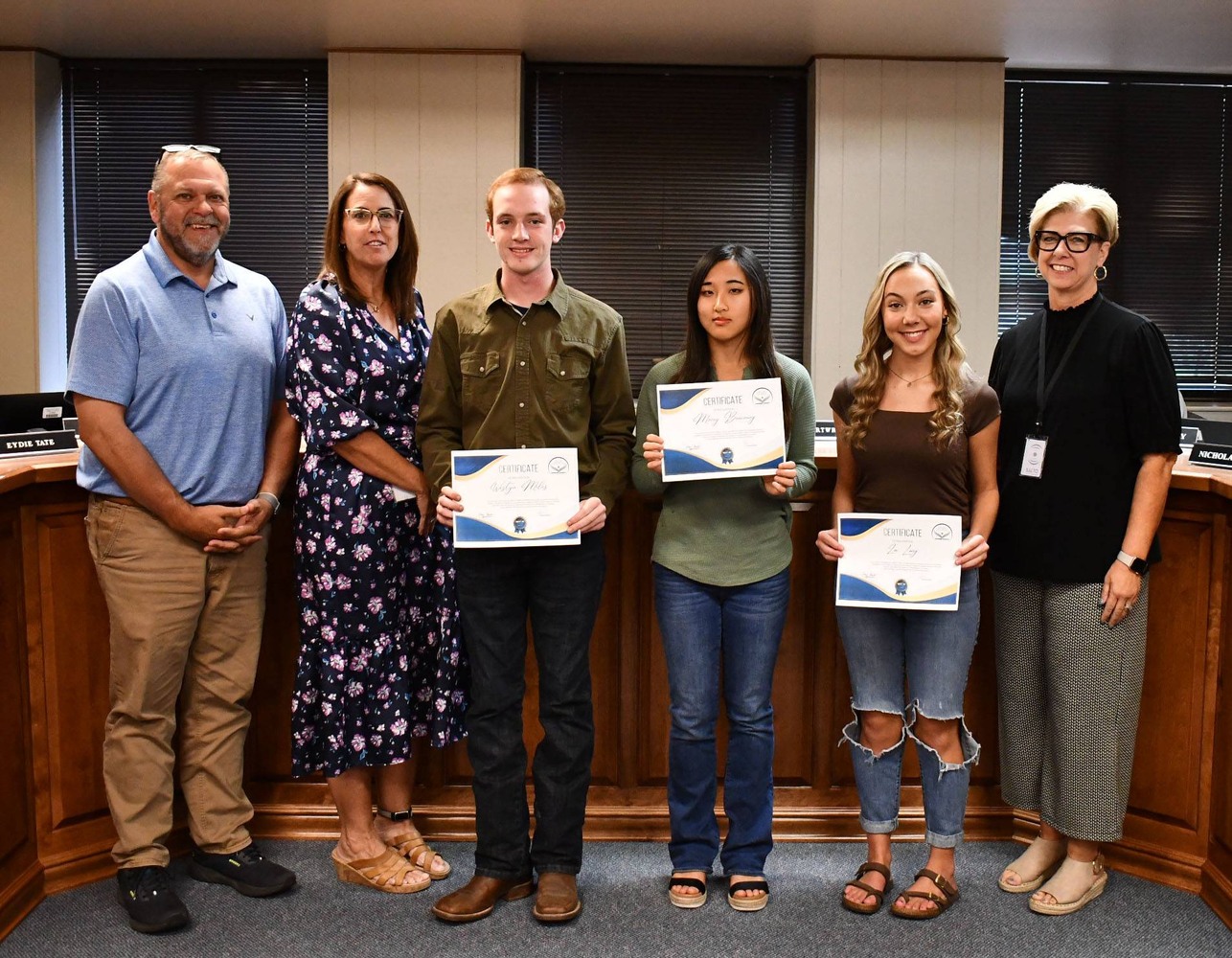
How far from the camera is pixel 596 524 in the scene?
2.07 meters

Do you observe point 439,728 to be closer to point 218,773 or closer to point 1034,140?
point 218,773

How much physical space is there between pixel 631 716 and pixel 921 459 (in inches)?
40.9

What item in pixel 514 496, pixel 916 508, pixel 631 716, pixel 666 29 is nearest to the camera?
pixel 514 496

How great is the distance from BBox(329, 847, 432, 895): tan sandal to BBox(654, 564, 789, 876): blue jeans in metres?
0.64

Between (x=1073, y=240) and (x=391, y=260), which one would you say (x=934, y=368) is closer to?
(x=1073, y=240)

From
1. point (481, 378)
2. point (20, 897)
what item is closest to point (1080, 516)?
point (481, 378)

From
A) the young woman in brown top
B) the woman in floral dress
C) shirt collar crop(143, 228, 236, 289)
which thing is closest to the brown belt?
the woman in floral dress

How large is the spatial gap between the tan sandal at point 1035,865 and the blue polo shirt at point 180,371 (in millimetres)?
1979

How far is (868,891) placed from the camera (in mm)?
2252

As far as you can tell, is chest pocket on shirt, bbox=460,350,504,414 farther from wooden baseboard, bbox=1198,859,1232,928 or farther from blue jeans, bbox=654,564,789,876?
wooden baseboard, bbox=1198,859,1232,928

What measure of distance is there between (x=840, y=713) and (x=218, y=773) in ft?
5.05

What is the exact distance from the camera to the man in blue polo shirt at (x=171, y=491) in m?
2.12

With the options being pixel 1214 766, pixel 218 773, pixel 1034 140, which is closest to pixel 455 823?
pixel 218 773

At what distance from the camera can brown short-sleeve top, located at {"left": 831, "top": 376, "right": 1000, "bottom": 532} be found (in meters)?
2.10
